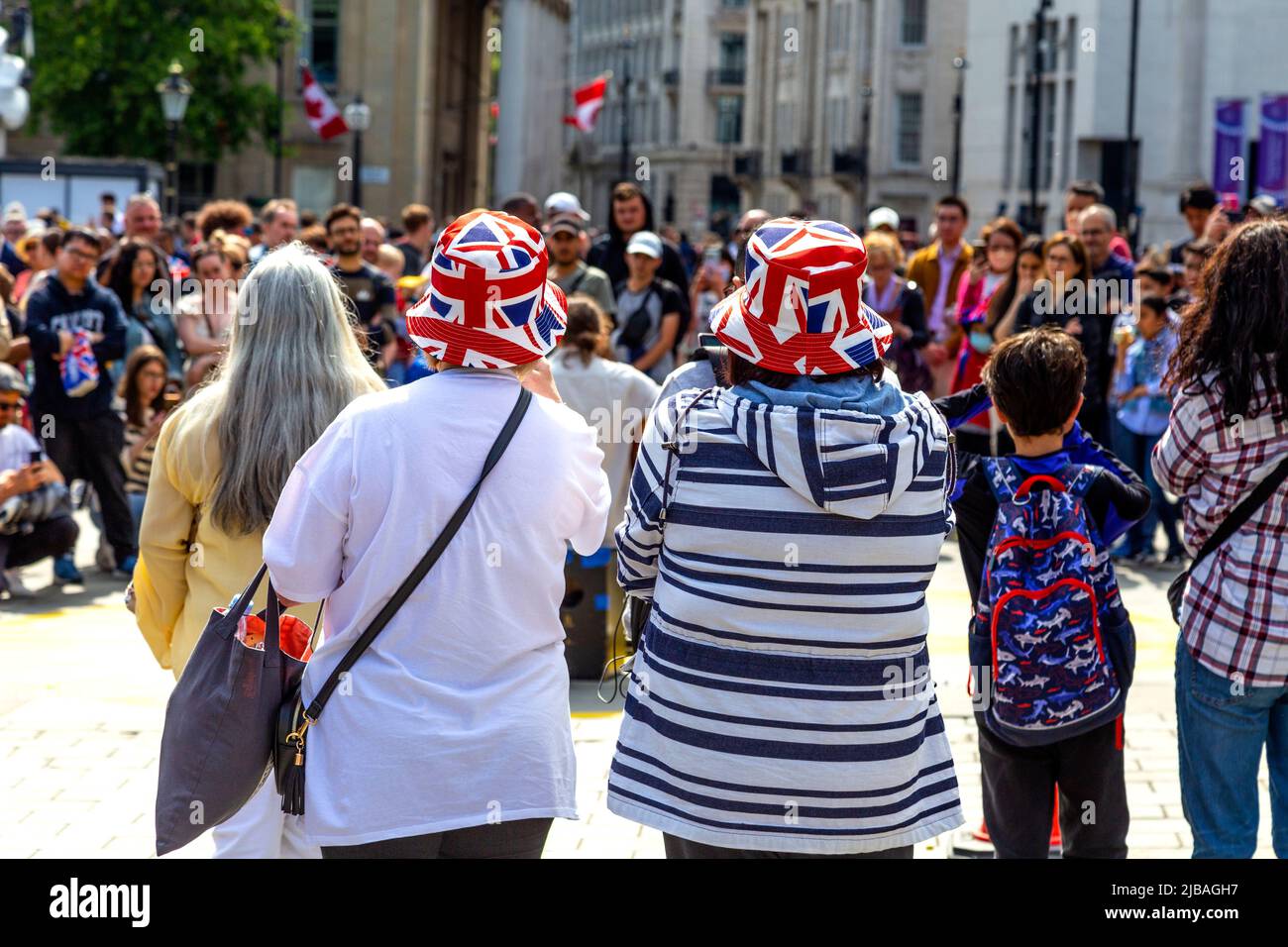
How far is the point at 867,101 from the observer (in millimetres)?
65312

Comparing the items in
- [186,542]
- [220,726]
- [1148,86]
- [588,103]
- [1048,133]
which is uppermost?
[1148,86]

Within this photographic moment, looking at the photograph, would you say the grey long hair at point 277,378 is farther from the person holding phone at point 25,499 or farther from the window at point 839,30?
the window at point 839,30

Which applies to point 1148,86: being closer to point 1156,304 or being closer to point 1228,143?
point 1228,143

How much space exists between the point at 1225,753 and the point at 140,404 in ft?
27.3

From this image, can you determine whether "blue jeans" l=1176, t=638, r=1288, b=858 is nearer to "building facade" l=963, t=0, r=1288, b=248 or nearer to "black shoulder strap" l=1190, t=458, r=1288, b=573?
"black shoulder strap" l=1190, t=458, r=1288, b=573

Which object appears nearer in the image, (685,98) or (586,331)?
(586,331)

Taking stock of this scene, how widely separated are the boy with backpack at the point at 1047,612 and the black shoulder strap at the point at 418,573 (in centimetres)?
174

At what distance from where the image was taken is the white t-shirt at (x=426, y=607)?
12.1 feet

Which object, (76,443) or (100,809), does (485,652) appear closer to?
(100,809)

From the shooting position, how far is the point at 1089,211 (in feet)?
39.0

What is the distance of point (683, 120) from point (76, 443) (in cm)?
9226

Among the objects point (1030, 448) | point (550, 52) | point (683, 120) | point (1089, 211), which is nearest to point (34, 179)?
point (1089, 211)

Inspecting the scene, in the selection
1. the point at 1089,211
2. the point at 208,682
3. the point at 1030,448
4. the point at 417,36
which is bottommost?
the point at 208,682

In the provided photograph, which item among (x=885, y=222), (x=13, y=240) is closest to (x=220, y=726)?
(x=885, y=222)
